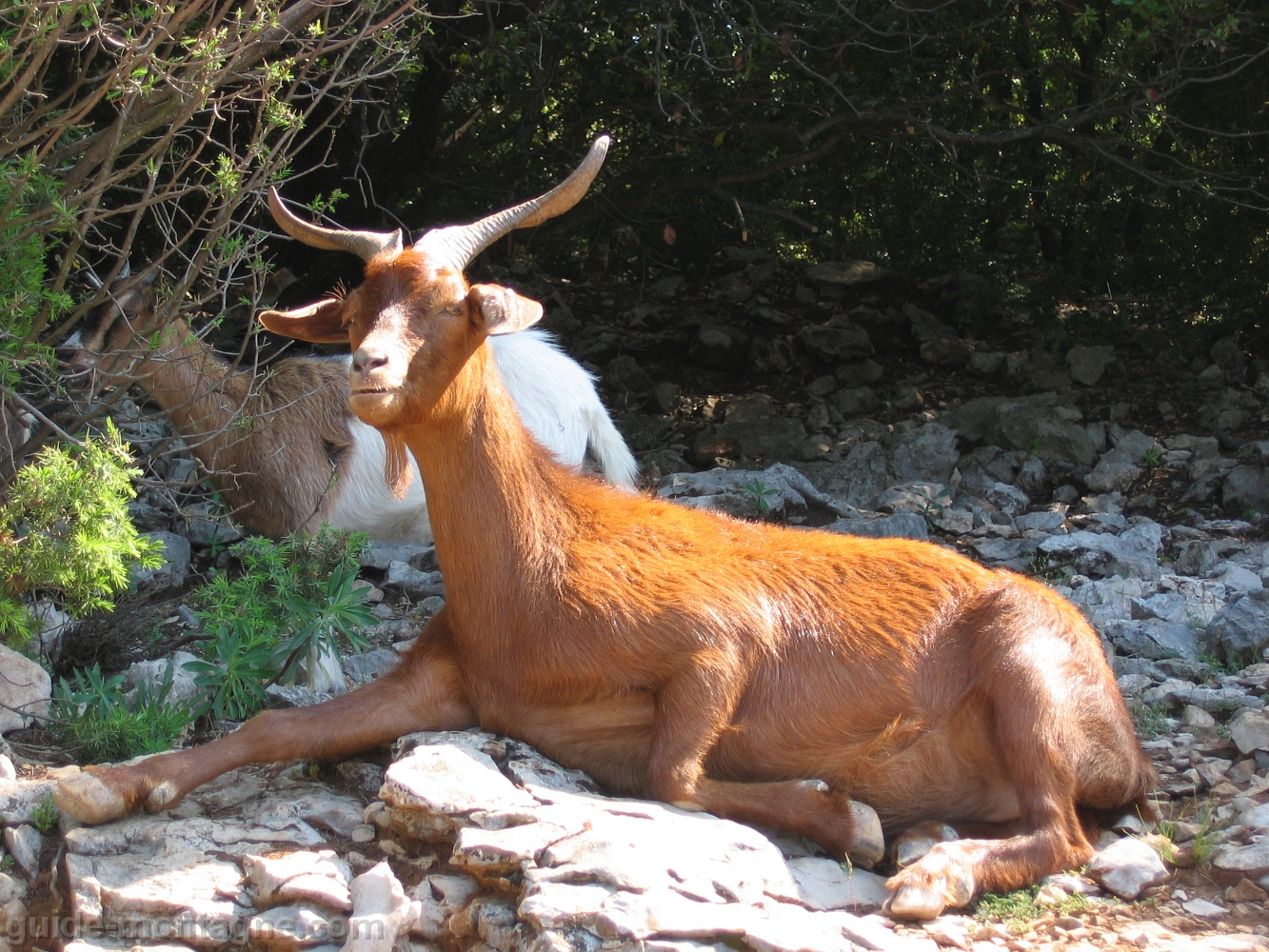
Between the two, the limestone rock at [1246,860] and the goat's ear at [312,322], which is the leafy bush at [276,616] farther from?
the limestone rock at [1246,860]

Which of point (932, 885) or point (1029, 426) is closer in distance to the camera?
point (932, 885)

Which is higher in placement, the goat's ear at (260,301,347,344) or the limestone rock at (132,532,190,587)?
the goat's ear at (260,301,347,344)

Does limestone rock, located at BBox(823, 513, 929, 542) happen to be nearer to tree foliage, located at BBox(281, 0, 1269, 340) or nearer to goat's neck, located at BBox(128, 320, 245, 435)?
tree foliage, located at BBox(281, 0, 1269, 340)

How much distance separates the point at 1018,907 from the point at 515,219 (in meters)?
2.46

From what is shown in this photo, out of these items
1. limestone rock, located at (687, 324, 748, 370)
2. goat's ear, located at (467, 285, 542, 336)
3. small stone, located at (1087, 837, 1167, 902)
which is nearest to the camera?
small stone, located at (1087, 837, 1167, 902)

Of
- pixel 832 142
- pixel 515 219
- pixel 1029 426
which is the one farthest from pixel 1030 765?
pixel 832 142

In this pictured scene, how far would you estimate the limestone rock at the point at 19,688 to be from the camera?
4.23 metres

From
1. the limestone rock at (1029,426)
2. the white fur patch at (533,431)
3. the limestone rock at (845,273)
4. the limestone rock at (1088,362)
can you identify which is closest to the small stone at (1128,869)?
the white fur patch at (533,431)

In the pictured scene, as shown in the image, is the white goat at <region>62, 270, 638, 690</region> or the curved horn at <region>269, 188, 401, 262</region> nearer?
the curved horn at <region>269, 188, 401, 262</region>

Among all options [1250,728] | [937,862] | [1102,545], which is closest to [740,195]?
[1102,545]

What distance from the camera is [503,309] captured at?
3.71 metres

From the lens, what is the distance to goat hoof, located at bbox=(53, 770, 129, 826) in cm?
352

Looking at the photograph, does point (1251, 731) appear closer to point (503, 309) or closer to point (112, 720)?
point (503, 309)

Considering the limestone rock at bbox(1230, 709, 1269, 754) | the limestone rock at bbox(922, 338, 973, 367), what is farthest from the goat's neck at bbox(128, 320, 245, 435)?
the limestone rock at bbox(922, 338, 973, 367)
